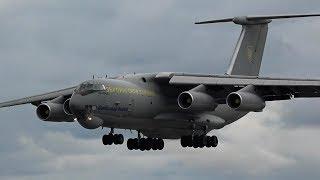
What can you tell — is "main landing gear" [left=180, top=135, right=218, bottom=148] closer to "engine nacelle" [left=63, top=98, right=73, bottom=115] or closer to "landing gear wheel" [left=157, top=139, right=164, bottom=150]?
"landing gear wheel" [left=157, top=139, right=164, bottom=150]

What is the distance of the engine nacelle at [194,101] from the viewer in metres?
52.4

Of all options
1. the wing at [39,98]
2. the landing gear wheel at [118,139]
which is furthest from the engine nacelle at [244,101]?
the wing at [39,98]

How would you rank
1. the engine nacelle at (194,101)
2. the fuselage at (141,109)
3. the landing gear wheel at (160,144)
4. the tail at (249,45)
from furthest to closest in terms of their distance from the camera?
1. the tail at (249,45)
2. the landing gear wheel at (160,144)
3. the engine nacelle at (194,101)
4. the fuselage at (141,109)

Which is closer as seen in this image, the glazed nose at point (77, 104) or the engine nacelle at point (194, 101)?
the glazed nose at point (77, 104)

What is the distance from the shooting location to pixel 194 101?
52.3m

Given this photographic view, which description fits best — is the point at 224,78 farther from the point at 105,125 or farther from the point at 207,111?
the point at 105,125

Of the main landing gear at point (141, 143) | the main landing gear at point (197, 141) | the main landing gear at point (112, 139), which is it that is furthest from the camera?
the main landing gear at point (141, 143)

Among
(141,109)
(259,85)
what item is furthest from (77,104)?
(259,85)

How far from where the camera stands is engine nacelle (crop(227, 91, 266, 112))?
51241mm

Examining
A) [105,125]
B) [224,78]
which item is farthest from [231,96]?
[105,125]

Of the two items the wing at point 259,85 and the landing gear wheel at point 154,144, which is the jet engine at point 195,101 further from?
the landing gear wheel at point 154,144

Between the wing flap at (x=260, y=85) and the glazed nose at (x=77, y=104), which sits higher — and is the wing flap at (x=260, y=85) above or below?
above

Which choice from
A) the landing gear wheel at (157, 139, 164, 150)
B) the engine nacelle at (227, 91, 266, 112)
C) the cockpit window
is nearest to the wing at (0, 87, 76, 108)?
the landing gear wheel at (157, 139, 164, 150)

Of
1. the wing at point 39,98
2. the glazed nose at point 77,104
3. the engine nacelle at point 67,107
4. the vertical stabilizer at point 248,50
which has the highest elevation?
the vertical stabilizer at point 248,50
